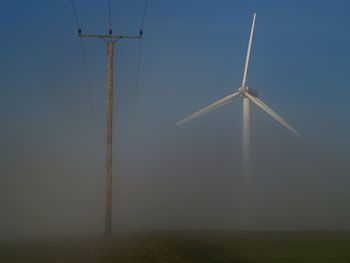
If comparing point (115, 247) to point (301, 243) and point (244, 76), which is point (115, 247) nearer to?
point (301, 243)

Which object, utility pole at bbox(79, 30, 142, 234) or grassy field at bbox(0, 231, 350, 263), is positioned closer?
grassy field at bbox(0, 231, 350, 263)

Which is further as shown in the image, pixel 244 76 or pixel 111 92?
pixel 244 76

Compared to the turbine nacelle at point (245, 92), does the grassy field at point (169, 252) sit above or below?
below

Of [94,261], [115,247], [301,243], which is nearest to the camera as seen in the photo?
[94,261]

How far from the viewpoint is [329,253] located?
→ 27.6 meters

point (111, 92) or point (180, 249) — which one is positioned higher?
point (111, 92)

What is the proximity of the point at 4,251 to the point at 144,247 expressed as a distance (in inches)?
355

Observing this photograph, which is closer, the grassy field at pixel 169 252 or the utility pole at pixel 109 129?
the grassy field at pixel 169 252

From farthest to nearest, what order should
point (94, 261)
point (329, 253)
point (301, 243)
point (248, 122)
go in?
point (248, 122)
point (301, 243)
point (329, 253)
point (94, 261)

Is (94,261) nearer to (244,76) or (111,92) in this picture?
(111,92)

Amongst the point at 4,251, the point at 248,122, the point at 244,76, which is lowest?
the point at 4,251

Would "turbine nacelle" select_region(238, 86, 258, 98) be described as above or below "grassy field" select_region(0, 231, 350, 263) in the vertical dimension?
above

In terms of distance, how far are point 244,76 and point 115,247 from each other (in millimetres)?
19651

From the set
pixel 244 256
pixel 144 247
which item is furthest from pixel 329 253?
pixel 144 247
